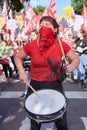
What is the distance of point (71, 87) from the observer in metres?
11.0

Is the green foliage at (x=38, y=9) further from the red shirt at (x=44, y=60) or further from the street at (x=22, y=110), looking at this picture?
the red shirt at (x=44, y=60)

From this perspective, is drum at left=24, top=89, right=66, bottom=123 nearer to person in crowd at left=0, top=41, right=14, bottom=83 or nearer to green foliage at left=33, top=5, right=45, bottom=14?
person in crowd at left=0, top=41, right=14, bottom=83

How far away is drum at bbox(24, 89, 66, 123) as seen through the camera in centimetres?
418

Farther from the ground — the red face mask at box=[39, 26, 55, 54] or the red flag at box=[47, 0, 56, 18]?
the red face mask at box=[39, 26, 55, 54]

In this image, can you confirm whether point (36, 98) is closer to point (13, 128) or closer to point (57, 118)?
point (57, 118)

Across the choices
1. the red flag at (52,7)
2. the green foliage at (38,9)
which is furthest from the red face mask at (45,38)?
the green foliage at (38,9)

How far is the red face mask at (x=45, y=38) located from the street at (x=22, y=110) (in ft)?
2.43

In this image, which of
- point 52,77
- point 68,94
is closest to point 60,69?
point 52,77

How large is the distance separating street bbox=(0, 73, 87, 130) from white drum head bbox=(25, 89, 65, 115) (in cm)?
46

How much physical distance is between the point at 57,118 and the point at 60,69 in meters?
0.60

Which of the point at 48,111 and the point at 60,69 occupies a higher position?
the point at 60,69

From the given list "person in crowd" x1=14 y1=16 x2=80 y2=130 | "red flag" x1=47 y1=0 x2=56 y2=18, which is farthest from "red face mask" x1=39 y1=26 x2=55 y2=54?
"red flag" x1=47 y1=0 x2=56 y2=18

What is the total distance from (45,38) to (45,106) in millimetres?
765

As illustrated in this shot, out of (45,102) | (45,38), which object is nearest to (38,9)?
(45,38)
